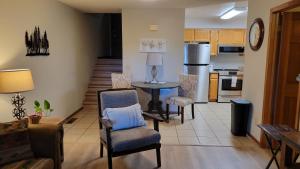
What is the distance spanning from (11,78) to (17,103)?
0.47 meters

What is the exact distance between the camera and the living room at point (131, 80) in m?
3.02

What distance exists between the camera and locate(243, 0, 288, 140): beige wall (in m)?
3.42

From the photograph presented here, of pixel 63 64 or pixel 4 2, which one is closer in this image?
pixel 4 2

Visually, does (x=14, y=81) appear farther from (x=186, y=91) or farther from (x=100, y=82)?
(x=100, y=82)

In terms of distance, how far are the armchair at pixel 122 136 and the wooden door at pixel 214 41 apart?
175 inches

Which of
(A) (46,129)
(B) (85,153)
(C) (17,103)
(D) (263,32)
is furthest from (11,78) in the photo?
(D) (263,32)

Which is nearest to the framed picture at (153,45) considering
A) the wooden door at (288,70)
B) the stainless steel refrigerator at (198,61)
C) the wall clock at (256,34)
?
the stainless steel refrigerator at (198,61)

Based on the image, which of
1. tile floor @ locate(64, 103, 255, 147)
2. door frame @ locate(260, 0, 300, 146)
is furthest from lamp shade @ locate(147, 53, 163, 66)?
door frame @ locate(260, 0, 300, 146)

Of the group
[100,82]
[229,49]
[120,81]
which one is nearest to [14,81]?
[120,81]

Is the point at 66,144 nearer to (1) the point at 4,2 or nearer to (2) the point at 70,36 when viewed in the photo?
(1) the point at 4,2

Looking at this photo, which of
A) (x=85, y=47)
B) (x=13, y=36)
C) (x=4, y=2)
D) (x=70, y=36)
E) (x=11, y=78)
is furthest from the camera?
(x=85, y=47)

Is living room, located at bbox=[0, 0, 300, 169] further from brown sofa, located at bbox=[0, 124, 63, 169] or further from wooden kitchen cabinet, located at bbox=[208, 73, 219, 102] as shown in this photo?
wooden kitchen cabinet, located at bbox=[208, 73, 219, 102]

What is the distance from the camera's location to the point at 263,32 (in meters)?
3.48

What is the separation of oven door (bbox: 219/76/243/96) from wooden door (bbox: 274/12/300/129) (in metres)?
3.32
